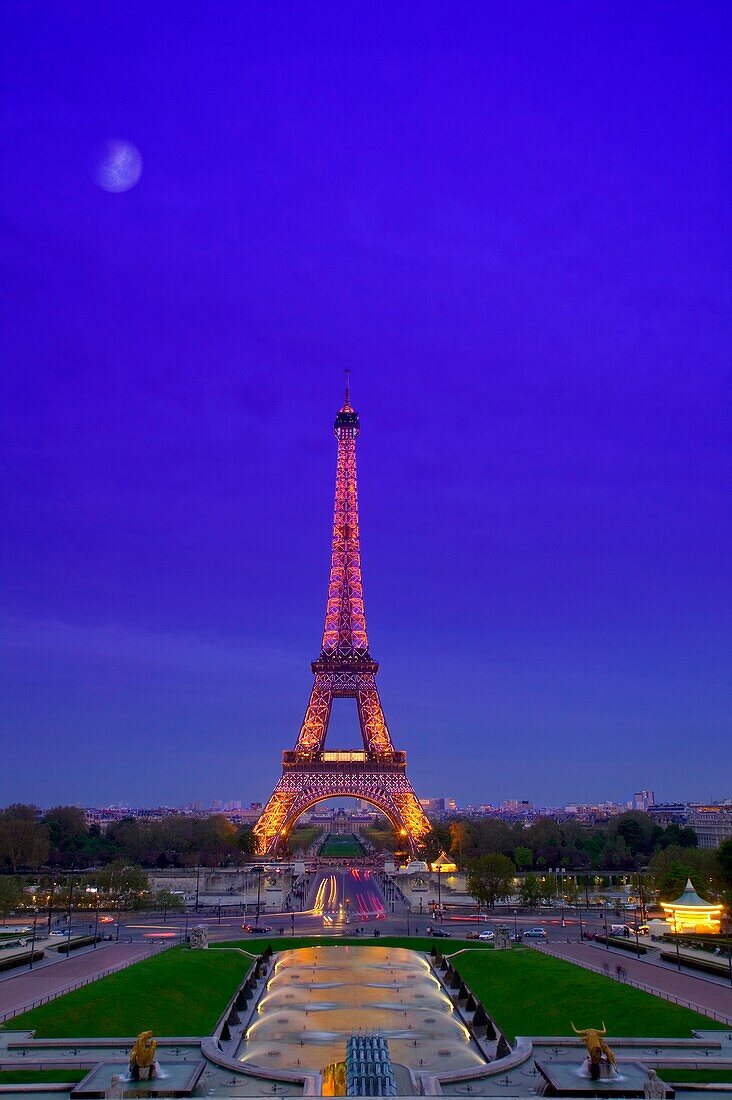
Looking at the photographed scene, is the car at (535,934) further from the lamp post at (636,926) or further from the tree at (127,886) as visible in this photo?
the tree at (127,886)

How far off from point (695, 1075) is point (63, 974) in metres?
→ 34.8

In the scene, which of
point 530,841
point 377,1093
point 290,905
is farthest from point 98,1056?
point 530,841

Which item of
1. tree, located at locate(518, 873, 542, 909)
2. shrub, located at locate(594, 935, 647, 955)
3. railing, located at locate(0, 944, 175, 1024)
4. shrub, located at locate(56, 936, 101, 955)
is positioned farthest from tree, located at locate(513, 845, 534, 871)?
railing, located at locate(0, 944, 175, 1024)

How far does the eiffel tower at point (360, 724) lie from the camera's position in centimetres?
10631

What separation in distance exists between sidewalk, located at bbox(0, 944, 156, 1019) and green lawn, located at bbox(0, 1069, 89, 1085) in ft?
33.1

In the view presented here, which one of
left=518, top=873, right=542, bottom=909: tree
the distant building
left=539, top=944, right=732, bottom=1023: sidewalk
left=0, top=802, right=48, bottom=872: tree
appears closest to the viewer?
left=539, top=944, right=732, bottom=1023: sidewalk

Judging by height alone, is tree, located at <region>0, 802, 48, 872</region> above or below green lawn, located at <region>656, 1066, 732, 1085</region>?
above

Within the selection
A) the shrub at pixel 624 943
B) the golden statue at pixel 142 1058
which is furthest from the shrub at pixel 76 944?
the shrub at pixel 624 943

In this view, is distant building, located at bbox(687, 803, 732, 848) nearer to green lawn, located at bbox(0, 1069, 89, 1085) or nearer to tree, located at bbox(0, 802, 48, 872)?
tree, located at bbox(0, 802, 48, 872)

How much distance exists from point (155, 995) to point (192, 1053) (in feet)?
30.7

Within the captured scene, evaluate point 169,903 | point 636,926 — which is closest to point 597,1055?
point 636,926

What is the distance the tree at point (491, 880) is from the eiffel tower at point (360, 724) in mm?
20637

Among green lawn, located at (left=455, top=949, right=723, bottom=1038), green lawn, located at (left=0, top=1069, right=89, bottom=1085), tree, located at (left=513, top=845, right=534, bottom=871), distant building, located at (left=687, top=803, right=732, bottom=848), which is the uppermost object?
distant building, located at (left=687, top=803, right=732, bottom=848)

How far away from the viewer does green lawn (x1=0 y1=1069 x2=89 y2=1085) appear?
30875 millimetres
